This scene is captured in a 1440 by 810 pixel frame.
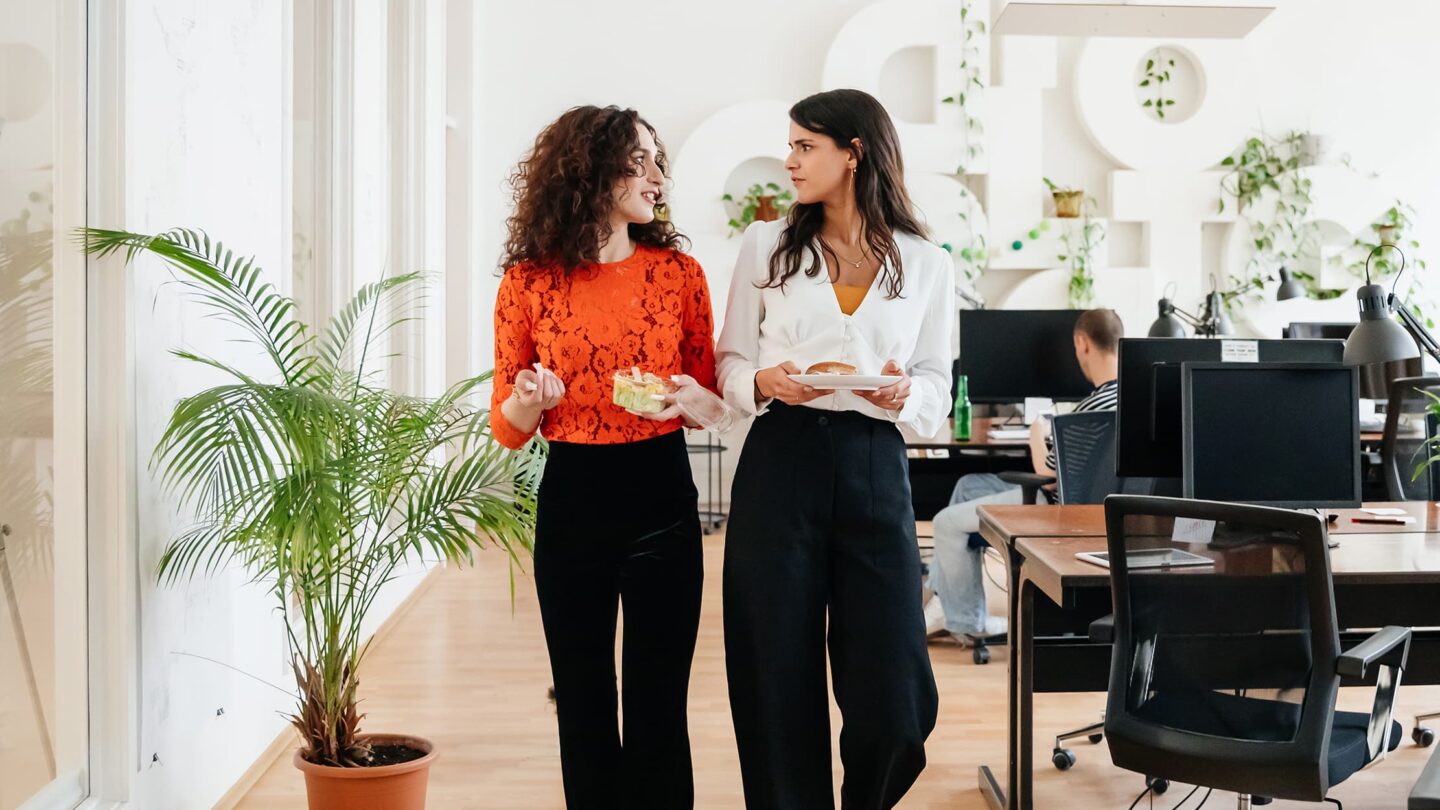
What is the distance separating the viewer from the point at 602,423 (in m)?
2.30

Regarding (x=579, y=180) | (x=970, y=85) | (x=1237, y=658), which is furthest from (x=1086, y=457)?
(x=970, y=85)

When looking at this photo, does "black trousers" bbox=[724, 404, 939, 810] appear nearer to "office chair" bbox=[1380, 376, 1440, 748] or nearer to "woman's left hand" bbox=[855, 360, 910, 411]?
"woman's left hand" bbox=[855, 360, 910, 411]

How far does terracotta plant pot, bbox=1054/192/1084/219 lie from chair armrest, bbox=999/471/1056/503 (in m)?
3.16

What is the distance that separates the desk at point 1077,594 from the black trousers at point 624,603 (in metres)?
0.86

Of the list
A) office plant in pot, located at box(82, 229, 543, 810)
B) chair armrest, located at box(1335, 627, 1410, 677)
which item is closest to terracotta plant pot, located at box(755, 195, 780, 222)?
office plant in pot, located at box(82, 229, 543, 810)

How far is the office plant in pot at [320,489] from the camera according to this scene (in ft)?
8.30

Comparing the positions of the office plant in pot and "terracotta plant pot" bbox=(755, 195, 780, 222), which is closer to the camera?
the office plant in pot

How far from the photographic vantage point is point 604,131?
228 cm

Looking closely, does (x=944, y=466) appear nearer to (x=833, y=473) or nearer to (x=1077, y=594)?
(x=1077, y=594)

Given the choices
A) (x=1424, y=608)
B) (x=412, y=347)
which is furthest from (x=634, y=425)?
(x=412, y=347)

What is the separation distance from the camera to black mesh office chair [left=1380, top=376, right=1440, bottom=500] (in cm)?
402

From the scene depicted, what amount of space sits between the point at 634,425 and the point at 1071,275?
5686 millimetres

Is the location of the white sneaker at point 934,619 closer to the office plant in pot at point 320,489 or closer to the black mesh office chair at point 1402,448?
the black mesh office chair at point 1402,448

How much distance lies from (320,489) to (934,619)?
310cm
